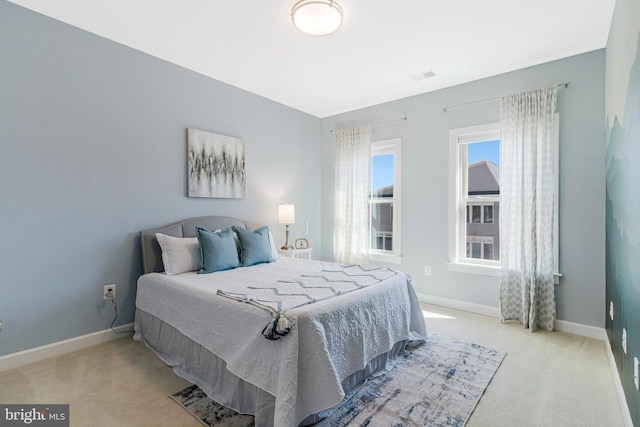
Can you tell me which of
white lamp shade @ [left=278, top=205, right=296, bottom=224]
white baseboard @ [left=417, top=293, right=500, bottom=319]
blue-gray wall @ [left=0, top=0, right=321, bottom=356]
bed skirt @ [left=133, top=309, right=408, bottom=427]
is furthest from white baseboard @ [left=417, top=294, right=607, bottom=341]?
blue-gray wall @ [left=0, top=0, right=321, bottom=356]

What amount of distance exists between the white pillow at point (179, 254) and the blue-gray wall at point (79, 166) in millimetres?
337

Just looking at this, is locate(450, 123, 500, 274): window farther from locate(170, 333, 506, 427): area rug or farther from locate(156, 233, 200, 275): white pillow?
locate(156, 233, 200, 275): white pillow

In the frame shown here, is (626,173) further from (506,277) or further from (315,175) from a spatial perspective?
(315,175)

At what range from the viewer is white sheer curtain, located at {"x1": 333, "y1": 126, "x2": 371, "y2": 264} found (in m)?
4.46

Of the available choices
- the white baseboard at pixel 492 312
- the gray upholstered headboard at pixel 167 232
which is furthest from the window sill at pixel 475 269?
the gray upholstered headboard at pixel 167 232

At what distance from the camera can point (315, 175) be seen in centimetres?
496

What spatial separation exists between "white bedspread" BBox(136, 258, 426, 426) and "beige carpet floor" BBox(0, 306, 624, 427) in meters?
0.38

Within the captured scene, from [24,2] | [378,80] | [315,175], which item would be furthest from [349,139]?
[24,2]

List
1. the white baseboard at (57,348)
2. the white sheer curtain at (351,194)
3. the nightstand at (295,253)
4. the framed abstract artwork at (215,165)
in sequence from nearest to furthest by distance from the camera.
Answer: the white baseboard at (57,348), the framed abstract artwork at (215,165), the nightstand at (295,253), the white sheer curtain at (351,194)

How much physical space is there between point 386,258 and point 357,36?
2.77 meters

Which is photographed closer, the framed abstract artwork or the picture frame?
the framed abstract artwork

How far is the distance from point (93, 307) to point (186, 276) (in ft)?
2.86

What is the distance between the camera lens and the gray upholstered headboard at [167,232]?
2.91 metres

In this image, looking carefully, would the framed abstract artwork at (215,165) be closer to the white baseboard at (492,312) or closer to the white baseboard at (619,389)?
the white baseboard at (492,312)
